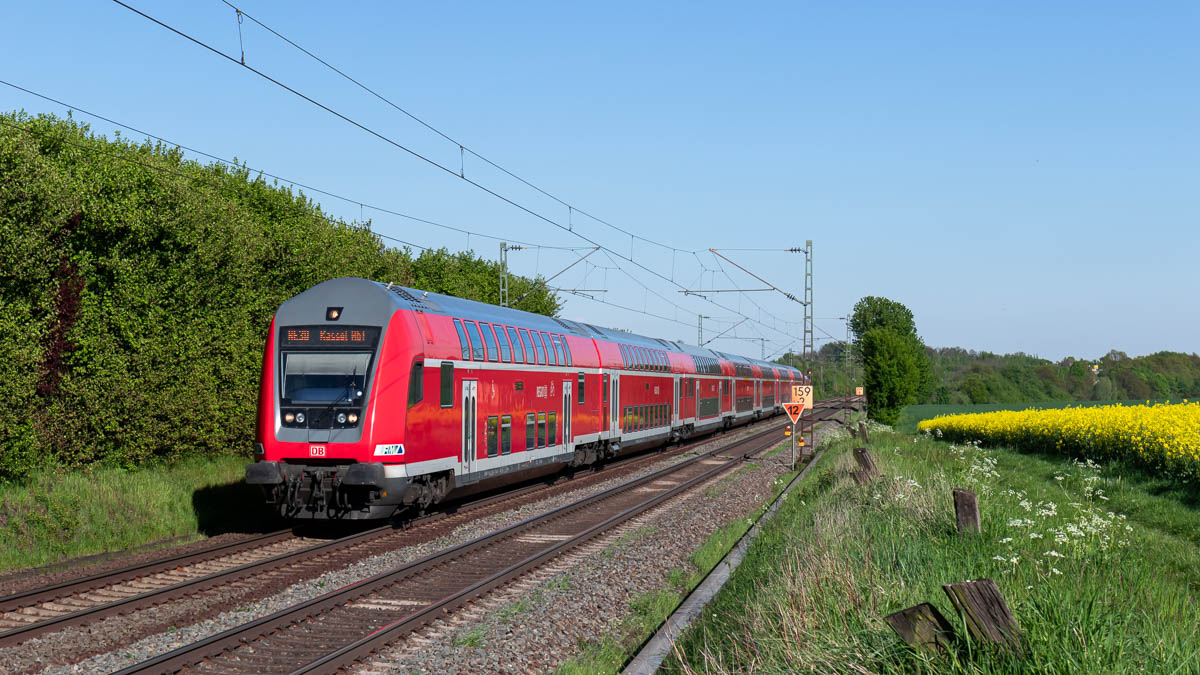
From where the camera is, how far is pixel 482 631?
966 centimetres

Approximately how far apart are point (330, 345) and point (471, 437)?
3.59 m

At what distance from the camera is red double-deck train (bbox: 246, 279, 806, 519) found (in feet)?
48.8

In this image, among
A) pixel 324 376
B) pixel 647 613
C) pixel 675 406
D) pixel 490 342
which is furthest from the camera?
pixel 675 406

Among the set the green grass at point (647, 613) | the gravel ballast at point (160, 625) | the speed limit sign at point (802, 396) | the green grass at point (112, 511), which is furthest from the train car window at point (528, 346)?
the speed limit sign at point (802, 396)

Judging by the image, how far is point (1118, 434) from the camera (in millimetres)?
23500

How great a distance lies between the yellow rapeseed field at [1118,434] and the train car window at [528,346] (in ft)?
43.2

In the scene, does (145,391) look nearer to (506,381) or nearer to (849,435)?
(506,381)

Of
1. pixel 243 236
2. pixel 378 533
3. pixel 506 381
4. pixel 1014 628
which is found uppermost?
pixel 243 236

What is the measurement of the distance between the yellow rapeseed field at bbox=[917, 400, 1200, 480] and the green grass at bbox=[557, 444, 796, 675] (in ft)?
31.4

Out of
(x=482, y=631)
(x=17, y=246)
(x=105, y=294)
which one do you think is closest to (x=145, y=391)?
(x=105, y=294)

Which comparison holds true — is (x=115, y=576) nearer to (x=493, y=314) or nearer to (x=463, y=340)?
(x=463, y=340)

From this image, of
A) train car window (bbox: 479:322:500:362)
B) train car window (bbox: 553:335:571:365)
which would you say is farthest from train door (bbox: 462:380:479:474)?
train car window (bbox: 553:335:571:365)

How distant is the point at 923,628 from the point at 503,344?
48.7 feet

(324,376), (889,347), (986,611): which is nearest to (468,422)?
(324,376)
